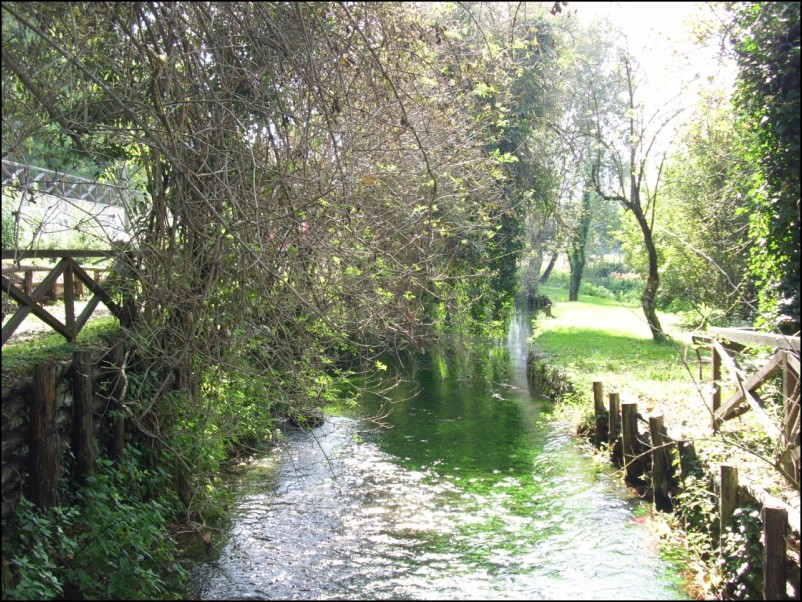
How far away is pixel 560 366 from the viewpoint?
17609mm

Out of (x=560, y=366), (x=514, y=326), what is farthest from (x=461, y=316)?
(x=514, y=326)

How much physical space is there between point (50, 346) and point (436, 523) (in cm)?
513

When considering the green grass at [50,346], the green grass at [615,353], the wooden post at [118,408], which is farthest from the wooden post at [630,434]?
the green grass at [50,346]

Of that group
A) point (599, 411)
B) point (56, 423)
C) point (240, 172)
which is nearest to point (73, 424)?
point (56, 423)

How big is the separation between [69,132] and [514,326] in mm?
27269

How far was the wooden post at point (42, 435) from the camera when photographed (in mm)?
6215

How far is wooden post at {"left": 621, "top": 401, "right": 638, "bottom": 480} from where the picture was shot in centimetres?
1058

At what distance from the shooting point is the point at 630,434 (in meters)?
10.6

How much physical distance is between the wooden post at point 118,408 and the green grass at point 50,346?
0.96 feet

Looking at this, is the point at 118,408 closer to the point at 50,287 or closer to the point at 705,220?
the point at 50,287

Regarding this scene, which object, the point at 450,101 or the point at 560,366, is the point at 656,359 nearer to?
the point at 560,366

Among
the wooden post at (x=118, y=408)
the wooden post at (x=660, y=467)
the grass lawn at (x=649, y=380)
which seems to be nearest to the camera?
the wooden post at (x=118, y=408)

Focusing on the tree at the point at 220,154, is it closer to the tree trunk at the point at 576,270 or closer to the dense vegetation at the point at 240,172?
the dense vegetation at the point at 240,172

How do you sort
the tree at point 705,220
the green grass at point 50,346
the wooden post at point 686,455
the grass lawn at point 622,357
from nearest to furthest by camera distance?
the green grass at point 50,346
the wooden post at point 686,455
the grass lawn at point 622,357
the tree at point 705,220
